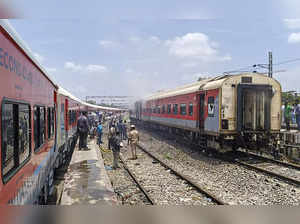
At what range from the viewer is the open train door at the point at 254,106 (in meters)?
11.0

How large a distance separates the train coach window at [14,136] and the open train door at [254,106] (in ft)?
29.5

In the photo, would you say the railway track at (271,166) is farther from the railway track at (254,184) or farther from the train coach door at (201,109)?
the train coach door at (201,109)

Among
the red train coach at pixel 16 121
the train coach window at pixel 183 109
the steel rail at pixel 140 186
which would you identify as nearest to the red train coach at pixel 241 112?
the train coach window at pixel 183 109

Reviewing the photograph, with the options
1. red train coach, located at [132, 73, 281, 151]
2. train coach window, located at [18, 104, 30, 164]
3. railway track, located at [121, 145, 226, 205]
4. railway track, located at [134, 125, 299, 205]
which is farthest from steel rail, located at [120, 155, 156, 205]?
train coach window, located at [18, 104, 30, 164]

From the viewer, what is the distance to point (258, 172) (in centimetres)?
916

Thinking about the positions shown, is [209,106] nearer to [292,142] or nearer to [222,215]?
[292,142]

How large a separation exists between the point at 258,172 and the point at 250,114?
308 cm

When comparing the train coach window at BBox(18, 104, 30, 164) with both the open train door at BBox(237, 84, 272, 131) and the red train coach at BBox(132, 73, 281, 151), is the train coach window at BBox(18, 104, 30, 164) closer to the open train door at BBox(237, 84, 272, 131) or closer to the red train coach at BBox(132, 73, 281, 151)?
the red train coach at BBox(132, 73, 281, 151)

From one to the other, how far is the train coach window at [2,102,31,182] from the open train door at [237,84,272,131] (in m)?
8.99

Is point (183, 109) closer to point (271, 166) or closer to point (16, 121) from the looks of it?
point (271, 166)

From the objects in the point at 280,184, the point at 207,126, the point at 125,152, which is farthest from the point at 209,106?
the point at 125,152

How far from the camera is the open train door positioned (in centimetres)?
1105

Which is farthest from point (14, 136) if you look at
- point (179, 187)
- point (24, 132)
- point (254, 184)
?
point (254, 184)

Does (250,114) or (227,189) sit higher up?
(250,114)
